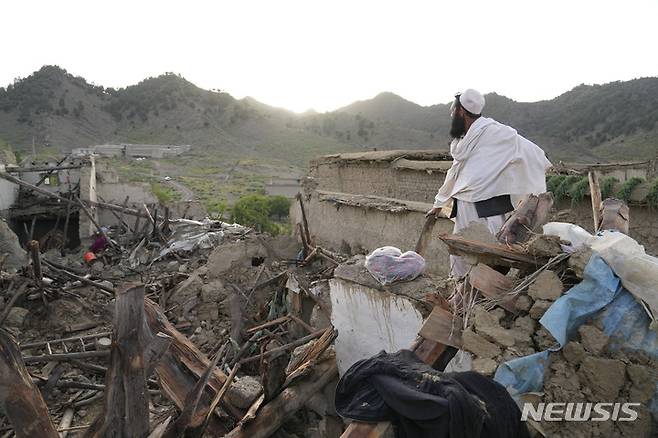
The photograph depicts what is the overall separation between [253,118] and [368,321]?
57.0 m

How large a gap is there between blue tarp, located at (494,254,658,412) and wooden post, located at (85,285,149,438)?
1617mm

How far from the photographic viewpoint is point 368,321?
3184 millimetres

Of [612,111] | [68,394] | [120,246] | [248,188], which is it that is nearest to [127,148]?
[248,188]

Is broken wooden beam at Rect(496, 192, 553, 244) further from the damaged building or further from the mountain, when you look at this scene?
the mountain

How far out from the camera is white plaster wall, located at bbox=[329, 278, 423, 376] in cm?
294

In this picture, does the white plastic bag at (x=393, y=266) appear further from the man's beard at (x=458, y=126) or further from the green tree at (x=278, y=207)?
the green tree at (x=278, y=207)

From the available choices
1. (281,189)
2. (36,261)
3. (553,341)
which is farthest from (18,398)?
(281,189)

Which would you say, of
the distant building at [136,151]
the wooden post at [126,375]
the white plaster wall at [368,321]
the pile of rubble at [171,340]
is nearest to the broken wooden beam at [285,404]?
the pile of rubble at [171,340]

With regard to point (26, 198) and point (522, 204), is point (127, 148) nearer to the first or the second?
point (26, 198)

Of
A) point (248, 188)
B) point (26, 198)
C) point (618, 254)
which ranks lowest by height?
point (248, 188)

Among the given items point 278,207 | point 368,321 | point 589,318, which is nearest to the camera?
point 589,318

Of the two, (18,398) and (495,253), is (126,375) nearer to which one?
(18,398)

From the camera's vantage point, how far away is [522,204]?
284cm

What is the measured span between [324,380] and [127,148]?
4538cm
